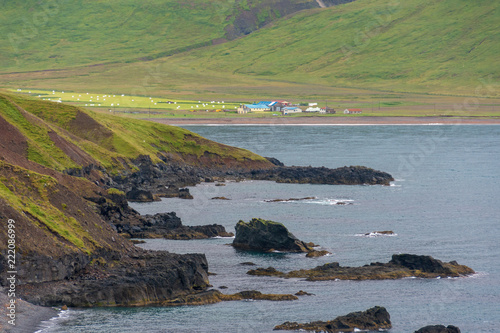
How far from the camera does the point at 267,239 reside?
240 feet

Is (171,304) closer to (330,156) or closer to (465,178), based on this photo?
(465,178)

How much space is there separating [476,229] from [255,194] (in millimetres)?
35434

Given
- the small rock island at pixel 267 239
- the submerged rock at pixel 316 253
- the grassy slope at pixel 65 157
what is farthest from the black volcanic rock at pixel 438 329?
the small rock island at pixel 267 239

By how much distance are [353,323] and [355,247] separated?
25.4 meters

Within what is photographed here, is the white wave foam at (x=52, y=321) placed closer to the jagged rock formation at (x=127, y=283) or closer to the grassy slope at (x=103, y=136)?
the jagged rock formation at (x=127, y=283)

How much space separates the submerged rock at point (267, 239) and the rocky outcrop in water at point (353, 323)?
73.5 feet

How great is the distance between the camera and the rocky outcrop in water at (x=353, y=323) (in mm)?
48625

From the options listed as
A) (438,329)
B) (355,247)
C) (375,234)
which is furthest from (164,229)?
(438,329)

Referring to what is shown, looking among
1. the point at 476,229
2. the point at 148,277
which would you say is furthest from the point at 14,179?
the point at 476,229

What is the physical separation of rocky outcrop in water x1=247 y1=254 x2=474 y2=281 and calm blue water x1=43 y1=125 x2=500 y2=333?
3.75 feet

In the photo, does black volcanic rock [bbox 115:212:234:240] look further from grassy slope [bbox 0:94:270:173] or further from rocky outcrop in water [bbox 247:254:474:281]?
grassy slope [bbox 0:94:270:173]

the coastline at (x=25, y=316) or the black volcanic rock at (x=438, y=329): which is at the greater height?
the coastline at (x=25, y=316)

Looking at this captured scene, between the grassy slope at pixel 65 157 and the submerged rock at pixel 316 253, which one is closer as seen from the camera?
the grassy slope at pixel 65 157

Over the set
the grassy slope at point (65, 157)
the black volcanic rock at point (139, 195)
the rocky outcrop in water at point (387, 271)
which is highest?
the grassy slope at point (65, 157)
